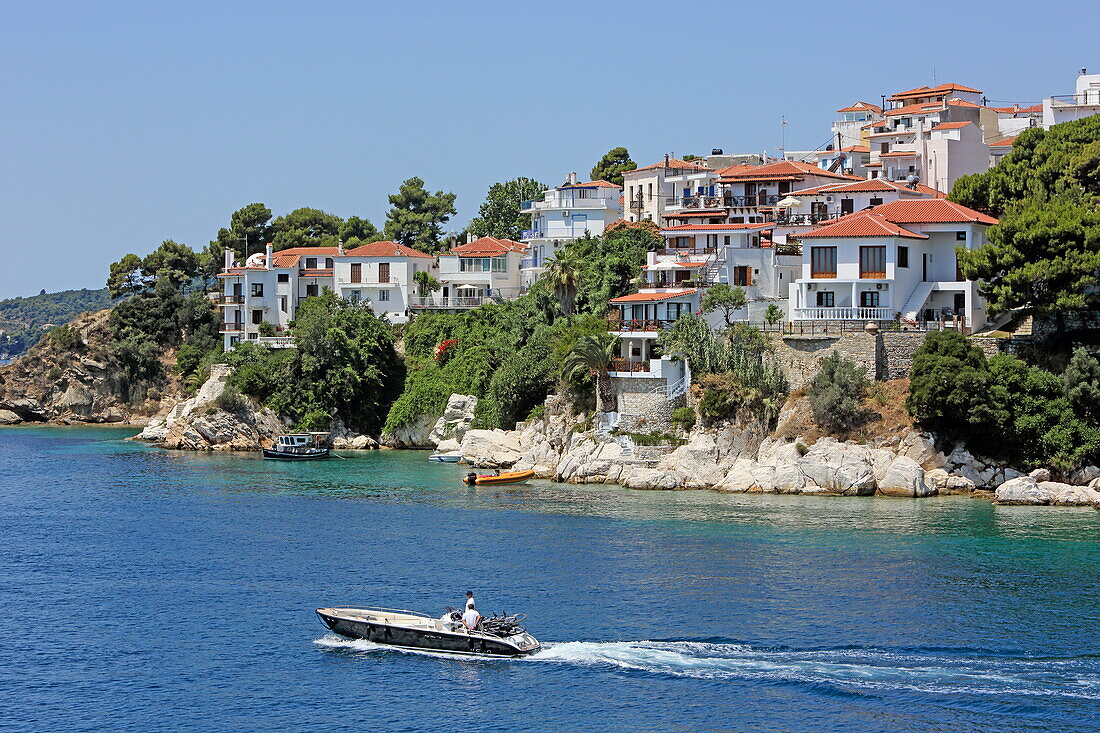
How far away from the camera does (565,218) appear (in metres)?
94.0

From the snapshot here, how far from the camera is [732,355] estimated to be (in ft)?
212

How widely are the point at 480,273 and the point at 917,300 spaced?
1480 inches

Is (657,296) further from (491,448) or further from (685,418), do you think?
(491,448)

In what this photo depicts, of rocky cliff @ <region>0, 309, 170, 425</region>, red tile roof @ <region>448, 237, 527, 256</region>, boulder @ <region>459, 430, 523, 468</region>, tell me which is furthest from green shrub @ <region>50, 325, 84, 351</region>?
boulder @ <region>459, 430, 523, 468</region>

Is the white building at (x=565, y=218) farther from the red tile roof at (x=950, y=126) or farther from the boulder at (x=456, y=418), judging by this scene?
the red tile roof at (x=950, y=126)

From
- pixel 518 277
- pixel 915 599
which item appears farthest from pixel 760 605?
pixel 518 277

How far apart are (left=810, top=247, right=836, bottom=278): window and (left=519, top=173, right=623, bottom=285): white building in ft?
93.5

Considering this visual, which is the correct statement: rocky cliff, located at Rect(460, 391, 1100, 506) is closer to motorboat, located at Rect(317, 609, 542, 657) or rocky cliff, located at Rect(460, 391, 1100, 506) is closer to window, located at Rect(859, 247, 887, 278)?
window, located at Rect(859, 247, 887, 278)

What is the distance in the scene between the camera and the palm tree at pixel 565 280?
78.2 metres

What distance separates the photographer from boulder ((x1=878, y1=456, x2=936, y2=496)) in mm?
57906

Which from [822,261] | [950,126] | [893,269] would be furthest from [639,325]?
[950,126]

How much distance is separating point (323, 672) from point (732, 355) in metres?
33.9

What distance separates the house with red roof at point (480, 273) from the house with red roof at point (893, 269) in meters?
31.4

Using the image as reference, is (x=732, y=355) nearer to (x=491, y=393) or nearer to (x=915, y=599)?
(x=491, y=393)
